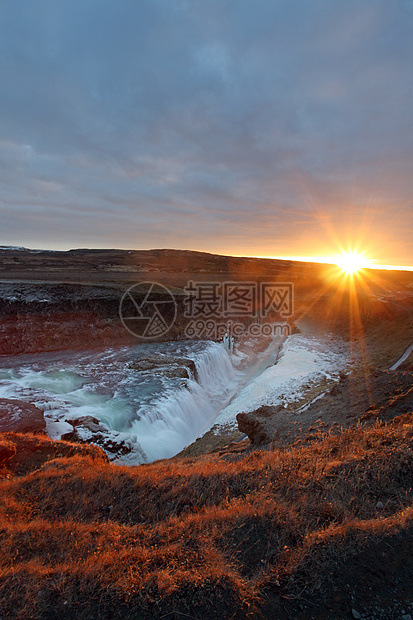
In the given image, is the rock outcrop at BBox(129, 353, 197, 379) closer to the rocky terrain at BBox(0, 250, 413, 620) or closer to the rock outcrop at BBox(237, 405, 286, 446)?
the rock outcrop at BBox(237, 405, 286, 446)

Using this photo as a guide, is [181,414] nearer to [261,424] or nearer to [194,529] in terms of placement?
[261,424]

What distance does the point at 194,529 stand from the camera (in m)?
4.06

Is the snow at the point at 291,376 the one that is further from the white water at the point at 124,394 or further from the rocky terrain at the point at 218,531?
the rocky terrain at the point at 218,531

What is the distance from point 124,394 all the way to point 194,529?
12722 millimetres

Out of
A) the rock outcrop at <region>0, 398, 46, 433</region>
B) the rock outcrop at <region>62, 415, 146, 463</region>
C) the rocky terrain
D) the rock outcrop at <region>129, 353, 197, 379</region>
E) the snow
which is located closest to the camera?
the rocky terrain

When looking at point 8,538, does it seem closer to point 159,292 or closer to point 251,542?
point 251,542

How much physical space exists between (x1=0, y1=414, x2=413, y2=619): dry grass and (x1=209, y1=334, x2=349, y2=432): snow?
9387mm

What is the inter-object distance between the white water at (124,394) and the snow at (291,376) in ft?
5.39

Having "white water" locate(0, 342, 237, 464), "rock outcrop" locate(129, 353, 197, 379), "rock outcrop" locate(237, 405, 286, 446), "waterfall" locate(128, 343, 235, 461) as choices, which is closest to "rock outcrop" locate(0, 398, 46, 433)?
"white water" locate(0, 342, 237, 464)

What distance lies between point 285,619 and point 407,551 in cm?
173

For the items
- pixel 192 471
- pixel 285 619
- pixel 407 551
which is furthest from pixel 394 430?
pixel 285 619

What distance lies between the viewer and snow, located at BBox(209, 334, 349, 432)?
1652 cm

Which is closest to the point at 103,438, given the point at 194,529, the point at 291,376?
the point at 194,529

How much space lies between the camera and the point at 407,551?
11.0 feet
